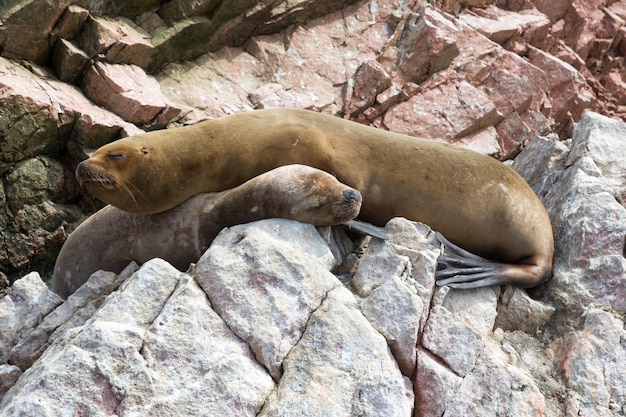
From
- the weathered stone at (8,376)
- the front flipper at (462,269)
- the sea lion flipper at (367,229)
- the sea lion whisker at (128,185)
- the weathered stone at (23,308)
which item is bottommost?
the weathered stone at (23,308)

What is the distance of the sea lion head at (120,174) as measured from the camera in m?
5.00

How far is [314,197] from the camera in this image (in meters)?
4.79

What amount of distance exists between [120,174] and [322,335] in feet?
6.46

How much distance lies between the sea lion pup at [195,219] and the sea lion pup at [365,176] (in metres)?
0.20

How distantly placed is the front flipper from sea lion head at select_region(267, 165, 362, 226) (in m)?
0.81

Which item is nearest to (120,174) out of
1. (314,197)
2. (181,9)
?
(314,197)

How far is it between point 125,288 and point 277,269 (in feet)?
3.07

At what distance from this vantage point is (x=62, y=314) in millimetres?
4891

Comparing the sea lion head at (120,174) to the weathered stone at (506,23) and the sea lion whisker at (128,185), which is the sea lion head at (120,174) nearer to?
the sea lion whisker at (128,185)

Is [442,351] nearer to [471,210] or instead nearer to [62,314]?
[471,210]

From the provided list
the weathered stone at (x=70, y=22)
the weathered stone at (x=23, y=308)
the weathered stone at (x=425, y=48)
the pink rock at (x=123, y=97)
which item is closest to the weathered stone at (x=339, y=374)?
the weathered stone at (x=23, y=308)

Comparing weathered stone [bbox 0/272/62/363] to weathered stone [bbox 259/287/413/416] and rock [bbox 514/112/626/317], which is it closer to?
weathered stone [bbox 259/287/413/416]

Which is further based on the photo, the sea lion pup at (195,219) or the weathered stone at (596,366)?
the sea lion pup at (195,219)

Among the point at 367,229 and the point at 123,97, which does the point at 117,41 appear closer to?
the point at 123,97
